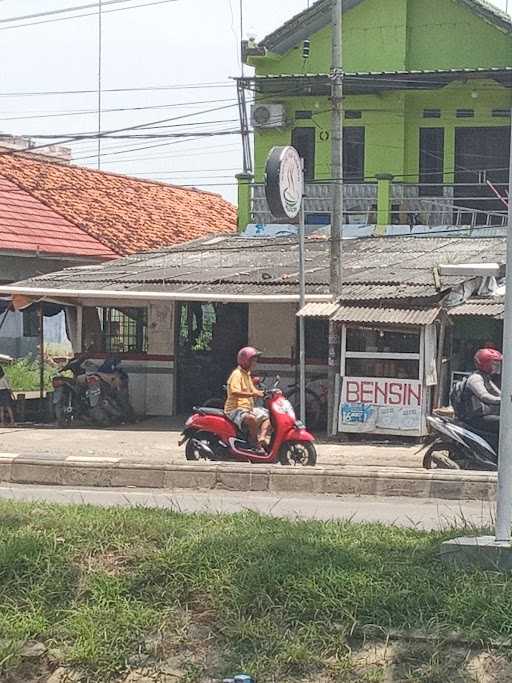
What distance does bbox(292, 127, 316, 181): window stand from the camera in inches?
1065

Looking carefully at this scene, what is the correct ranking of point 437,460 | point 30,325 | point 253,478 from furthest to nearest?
point 30,325, point 437,460, point 253,478

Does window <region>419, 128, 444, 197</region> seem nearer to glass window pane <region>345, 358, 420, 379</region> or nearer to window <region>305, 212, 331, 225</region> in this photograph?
window <region>305, 212, 331, 225</region>

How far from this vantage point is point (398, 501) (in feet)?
38.1

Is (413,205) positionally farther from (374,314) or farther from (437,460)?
(437,460)

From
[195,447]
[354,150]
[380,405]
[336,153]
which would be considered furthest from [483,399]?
[354,150]

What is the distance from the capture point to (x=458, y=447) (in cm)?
1304

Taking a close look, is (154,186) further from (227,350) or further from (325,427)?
(325,427)

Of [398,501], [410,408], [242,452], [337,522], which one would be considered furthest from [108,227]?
[337,522]

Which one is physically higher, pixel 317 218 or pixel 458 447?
pixel 317 218

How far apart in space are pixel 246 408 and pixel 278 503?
2.81 m

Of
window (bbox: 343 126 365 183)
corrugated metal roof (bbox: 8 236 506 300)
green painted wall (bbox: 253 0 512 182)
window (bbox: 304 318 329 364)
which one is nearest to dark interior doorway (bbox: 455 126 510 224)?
green painted wall (bbox: 253 0 512 182)

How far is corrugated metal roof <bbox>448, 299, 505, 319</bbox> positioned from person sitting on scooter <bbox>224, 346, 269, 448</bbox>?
502 cm

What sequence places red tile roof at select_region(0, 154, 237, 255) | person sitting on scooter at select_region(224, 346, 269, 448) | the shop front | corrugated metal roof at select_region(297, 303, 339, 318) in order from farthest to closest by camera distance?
red tile roof at select_region(0, 154, 237, 255) → the shop front → corrugated metal roof at select_region(297, 303, 339, 318) → person sitting on scooter at select_region(224, 346, 269, 448)

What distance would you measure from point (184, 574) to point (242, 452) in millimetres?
7289
